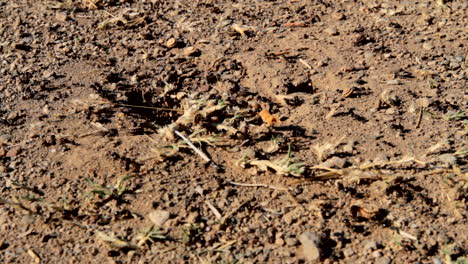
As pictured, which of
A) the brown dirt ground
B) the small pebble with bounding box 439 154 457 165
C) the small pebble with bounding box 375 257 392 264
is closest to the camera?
the small pebble with bounding box 375 257 392 264

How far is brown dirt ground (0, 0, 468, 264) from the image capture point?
257 centimetres

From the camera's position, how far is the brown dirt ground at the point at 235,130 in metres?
2.57

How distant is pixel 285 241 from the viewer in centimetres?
255

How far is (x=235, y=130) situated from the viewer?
302 cm

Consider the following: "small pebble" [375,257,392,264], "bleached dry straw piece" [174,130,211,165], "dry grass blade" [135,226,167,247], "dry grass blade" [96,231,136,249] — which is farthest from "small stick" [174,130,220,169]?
"small pebble" [375,257,392,264]

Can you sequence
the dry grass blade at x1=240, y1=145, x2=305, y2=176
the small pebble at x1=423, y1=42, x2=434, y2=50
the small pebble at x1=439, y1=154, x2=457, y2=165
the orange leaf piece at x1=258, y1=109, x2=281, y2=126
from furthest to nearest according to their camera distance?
the small pebble at x1=423, y1=42, x2=434, y2=50 → the orange leaf piece at x1=258, y1=109, x2=281, y2=126 → the small pebble at x1=439, y1=154, x2=457, y2=165 → the dry grass blade at x1=240, y1=145, x2=305, y2=176

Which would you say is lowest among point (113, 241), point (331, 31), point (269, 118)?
point (113, 241)

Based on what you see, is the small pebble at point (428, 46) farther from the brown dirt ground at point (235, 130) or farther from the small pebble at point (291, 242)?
the small pebble at point (291, 242)

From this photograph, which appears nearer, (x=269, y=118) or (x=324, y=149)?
(x=324, y=149)

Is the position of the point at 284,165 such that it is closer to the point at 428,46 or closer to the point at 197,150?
the point at 197,150

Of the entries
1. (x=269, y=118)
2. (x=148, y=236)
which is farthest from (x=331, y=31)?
(x=148, y=236)

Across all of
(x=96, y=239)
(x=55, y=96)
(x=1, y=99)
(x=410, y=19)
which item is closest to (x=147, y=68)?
(x=55, y=96)

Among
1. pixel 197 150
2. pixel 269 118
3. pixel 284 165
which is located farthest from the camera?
pixel 269 118

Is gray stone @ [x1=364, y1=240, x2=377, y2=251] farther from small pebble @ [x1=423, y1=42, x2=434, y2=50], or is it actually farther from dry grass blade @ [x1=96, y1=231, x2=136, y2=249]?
small pebble @ [x1=423, y1=42, x2=434, y2=50]
